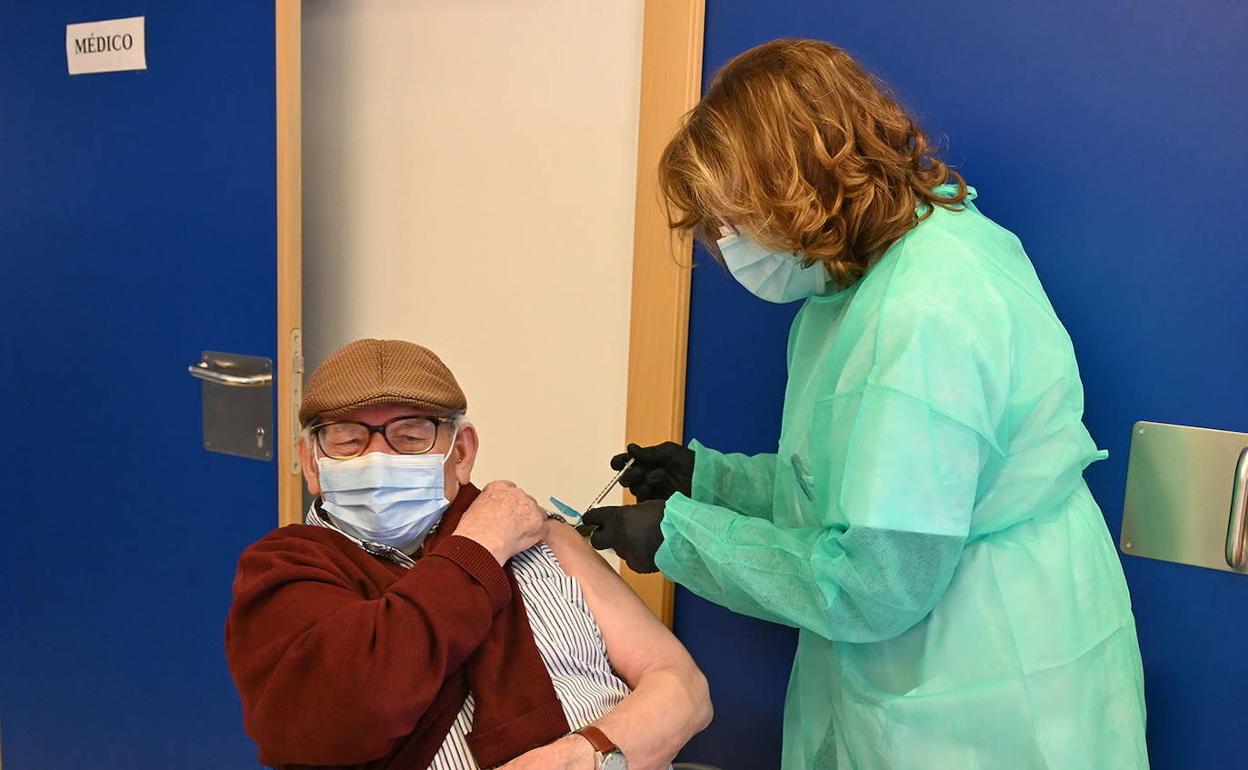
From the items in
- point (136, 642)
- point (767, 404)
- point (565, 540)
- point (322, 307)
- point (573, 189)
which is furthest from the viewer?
point (136, 642)

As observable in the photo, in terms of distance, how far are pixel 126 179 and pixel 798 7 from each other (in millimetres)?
1423

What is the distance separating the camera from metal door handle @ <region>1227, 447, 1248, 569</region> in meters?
1.27

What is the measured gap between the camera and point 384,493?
1.28 meters

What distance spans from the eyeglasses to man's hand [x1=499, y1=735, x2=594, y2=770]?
16.0 inches

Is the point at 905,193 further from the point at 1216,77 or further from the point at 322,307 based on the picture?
the point at 322,307

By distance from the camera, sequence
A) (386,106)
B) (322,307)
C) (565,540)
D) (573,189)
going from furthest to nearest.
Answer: (322,307), (386,106), (573,189), (565,540)

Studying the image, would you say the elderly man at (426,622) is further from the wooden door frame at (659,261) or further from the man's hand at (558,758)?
the wooden door frame at (659,261)

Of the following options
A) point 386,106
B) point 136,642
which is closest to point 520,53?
point 386,106

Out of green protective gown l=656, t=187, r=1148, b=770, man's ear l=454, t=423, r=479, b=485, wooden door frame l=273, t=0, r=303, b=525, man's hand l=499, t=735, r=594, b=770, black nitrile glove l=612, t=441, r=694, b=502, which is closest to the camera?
green protective gown l=656, t=187, r=1148, b=770

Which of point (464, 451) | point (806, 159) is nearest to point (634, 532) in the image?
point (464, 451)

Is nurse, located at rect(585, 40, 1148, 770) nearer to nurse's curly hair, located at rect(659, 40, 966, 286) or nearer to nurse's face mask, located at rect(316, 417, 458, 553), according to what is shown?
nurse's curly hair, located at rect(659, 40, 966, 286)

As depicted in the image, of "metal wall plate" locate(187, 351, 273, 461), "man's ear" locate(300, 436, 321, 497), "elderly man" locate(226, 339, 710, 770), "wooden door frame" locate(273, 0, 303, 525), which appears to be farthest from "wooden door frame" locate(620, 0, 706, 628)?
"metal wall plate" locate(187, 351, 273, 461)

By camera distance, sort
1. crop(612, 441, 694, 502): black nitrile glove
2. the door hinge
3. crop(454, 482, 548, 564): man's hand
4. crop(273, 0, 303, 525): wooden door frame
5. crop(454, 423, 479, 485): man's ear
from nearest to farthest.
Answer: crop(454, 482, 548, 564): man's hand → crop(454, 423, 479, 485): man's ear → crop(612, 441, 694, 502): black nitrile glove → crop(273, 0, 303, 525): wooden door frame → the door hinge

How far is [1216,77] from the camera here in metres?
1.25
